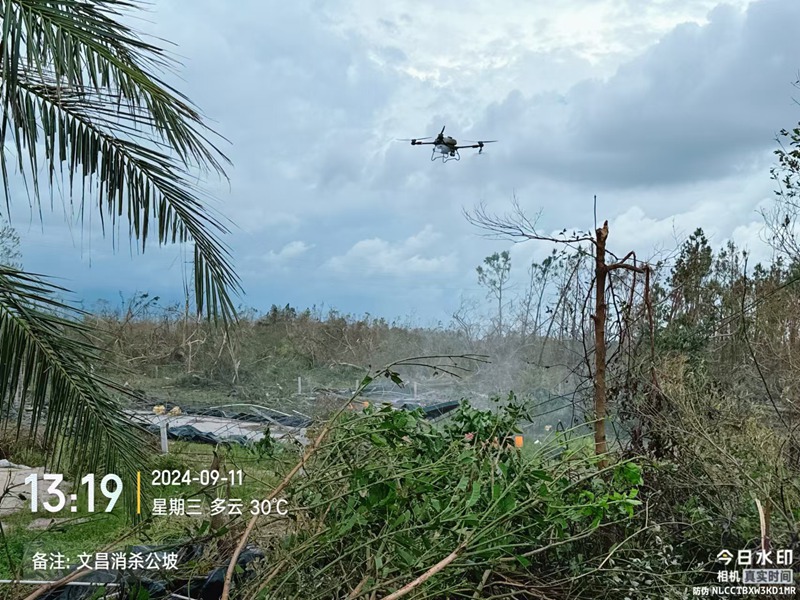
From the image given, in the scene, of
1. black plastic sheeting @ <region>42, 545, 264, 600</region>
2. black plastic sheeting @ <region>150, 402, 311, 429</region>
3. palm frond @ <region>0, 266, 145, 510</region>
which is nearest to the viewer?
black plastic sheeting @ <region>42, 545, 264, 600</region>

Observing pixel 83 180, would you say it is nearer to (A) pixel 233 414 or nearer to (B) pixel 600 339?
(B) pixel 600 339

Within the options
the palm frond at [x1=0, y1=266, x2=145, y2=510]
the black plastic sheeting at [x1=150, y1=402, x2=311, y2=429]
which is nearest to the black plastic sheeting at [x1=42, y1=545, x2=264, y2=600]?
the palm frond at [x1=0, y1=266, x2=145, y2=510]

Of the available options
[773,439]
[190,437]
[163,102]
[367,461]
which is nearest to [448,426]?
[367,461]

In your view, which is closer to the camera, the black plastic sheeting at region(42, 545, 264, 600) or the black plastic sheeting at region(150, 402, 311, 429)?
the black plastic sheeting at region(42, 545, 264, 600)

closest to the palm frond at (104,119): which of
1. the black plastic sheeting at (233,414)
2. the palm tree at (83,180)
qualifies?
the palm tree at (83,180)

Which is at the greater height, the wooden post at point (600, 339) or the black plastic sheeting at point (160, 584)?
the wooden post at point (600, 339)

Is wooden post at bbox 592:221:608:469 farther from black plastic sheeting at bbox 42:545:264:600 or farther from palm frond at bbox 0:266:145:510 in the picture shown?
palm frond at bbox 0:266:145:510

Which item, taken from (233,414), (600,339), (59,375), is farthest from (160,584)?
(233,414)

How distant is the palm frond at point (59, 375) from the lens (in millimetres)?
2266

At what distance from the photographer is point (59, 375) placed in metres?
2.33

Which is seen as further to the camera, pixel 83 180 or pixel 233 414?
pixel 233 414

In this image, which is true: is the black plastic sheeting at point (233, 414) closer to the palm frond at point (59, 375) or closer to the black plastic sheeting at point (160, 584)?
the palm frond at point (59, 375)

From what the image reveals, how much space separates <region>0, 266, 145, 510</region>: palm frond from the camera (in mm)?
2266

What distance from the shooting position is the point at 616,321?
2717mm
